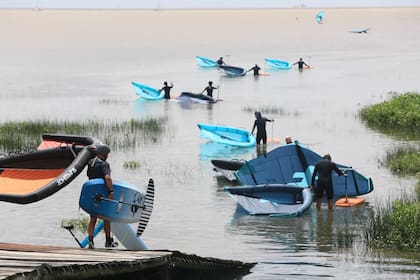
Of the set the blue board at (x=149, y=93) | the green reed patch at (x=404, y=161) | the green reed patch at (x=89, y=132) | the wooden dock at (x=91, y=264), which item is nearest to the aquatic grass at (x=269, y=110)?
the blue board at (x=149, y=93)

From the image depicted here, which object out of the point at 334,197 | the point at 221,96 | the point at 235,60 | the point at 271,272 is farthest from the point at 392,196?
the point at 235,60

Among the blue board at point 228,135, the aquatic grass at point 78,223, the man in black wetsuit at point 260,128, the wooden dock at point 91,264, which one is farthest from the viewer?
the blue board at point 228,135

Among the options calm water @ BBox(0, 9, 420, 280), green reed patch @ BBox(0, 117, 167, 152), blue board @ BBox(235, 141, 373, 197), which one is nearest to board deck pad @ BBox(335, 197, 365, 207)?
calm water @ BBox(0, 9, 420, 280)

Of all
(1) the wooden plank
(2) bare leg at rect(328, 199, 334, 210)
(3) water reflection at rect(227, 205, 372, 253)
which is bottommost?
(3) water reflection at rect(227, 205, 372, 253)

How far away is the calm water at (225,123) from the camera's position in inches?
841

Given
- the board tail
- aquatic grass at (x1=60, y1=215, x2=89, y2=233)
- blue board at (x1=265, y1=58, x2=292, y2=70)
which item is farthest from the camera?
blue board at (x1=265, y1=58, x2=292, y2=70)

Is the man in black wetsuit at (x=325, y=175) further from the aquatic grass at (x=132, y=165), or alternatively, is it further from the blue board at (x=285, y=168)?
the aquatic grass at (x=132, y=165)

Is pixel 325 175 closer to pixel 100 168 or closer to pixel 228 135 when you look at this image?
pixel 100 168

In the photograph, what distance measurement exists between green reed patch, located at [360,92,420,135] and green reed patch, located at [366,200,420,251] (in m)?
17.0

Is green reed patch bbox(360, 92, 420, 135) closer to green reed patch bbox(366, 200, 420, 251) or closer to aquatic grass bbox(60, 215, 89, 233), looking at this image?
green reed patch bbox(366, 200, 420, 251)

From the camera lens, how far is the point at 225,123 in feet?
150

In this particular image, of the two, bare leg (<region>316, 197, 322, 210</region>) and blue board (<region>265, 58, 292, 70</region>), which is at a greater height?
blue board (<region>265, 58, 292, 70</region>)

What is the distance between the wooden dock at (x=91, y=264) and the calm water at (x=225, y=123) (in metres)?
3.35

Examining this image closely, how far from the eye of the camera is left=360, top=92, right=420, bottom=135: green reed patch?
3875 centimetres
